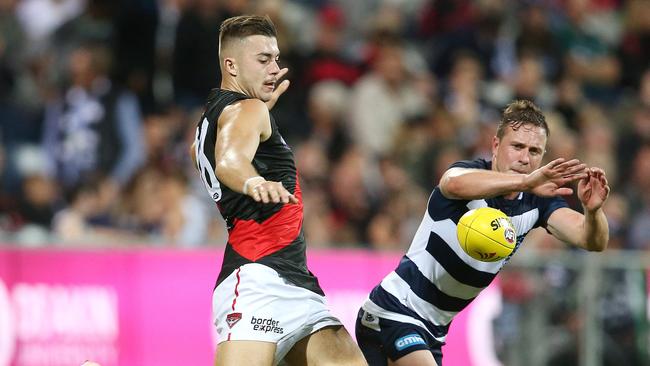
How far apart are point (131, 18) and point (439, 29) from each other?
3.92 meters

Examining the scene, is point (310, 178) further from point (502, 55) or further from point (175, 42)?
point (502, 55)

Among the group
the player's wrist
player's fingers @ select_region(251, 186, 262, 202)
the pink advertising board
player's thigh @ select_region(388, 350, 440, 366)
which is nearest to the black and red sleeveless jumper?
the player's wrist

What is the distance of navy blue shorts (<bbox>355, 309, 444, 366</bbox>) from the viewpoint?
6945 mm

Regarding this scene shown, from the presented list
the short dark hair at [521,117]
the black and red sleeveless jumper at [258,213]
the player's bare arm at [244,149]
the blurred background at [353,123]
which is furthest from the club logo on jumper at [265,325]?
the blurred background at [353,123]

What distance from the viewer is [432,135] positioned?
1298cm

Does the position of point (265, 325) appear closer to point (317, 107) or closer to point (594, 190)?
point (594, 190)

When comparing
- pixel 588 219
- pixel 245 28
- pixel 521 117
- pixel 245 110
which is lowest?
pixel 588 219

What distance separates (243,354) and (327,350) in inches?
20.4

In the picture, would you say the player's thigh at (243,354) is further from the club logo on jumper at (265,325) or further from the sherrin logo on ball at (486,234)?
the sherrin logo on ball at (486,234)

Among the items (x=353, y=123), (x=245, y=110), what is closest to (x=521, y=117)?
(x=245, y=110)

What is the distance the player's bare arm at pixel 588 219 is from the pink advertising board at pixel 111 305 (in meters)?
4.12

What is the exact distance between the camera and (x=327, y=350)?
6.41 metres

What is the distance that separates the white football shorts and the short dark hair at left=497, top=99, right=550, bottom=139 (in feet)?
4.89

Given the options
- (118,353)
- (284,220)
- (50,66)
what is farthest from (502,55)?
(284,220)
